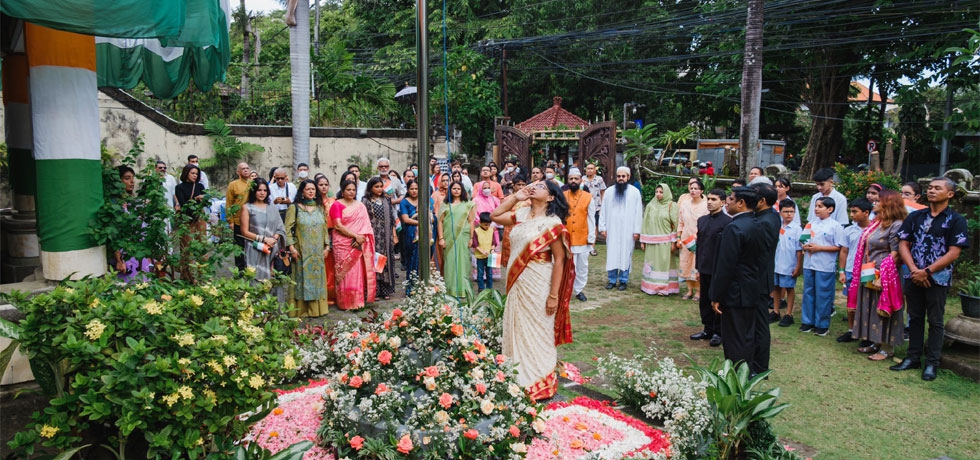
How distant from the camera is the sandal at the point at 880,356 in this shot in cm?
675

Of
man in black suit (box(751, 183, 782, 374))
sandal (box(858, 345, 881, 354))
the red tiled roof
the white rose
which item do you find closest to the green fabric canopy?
the white rose

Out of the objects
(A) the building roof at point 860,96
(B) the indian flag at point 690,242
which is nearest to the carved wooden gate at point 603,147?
(B) the indian flag at point 690,242

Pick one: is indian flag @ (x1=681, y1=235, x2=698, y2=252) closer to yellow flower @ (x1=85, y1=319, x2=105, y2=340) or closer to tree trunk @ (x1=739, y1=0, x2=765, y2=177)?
tree trunk @ (x1=739, y1=0, x2=765, y2=177)

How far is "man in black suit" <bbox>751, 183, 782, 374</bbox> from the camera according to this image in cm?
564

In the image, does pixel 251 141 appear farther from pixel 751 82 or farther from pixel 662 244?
pixel 751 82

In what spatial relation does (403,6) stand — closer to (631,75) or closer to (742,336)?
(631,75)

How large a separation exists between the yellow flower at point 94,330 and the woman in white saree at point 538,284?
305 cm

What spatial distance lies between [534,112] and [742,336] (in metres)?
22.2

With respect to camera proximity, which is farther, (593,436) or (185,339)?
(593,436)

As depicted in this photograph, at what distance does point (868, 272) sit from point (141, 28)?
6.84 m

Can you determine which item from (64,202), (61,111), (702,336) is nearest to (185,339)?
(64,202)

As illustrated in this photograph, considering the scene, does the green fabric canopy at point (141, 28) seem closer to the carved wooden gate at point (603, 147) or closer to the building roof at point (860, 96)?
the carved wooden gate at point (603, 147)

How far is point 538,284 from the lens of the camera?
5219 mm

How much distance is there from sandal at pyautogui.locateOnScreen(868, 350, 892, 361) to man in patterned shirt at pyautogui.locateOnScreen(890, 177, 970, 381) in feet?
1.06
